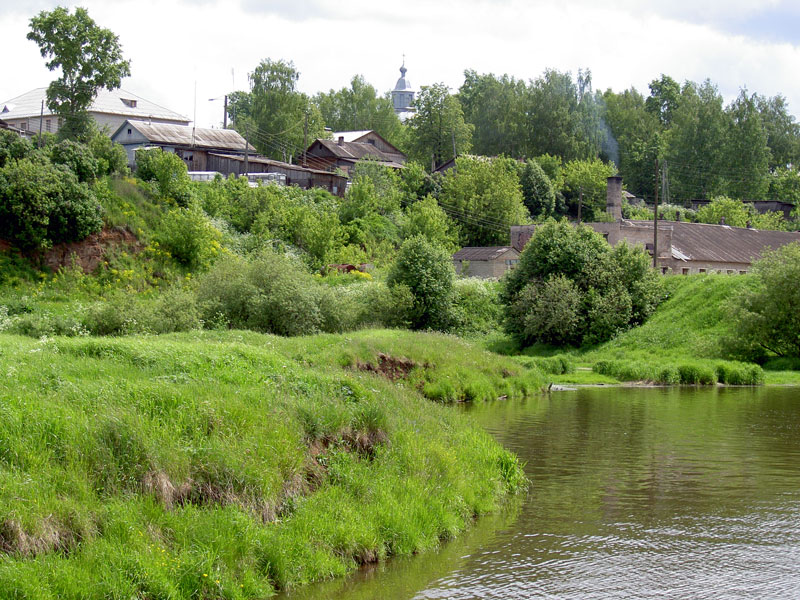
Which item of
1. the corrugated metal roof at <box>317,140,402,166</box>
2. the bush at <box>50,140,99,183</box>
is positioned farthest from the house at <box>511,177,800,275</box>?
the bush at <box>50,140,99,183</box>

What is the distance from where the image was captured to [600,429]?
2950 centimetres

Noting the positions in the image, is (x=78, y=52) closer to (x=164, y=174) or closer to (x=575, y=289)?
(x=164, y=174)

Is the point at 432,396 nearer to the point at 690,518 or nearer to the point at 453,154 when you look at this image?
the point at 690,518

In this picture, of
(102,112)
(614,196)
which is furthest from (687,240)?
(102,112)

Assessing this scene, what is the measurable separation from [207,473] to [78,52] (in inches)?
2425

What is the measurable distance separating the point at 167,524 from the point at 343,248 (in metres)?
59.3

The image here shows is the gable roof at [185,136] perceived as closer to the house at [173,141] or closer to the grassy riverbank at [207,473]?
the house at [173,141]

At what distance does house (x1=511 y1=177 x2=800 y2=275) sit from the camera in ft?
245

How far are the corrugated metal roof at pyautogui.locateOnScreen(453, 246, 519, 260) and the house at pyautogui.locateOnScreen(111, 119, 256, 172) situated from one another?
24440mm

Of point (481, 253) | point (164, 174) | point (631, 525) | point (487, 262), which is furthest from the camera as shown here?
point (481, 253)

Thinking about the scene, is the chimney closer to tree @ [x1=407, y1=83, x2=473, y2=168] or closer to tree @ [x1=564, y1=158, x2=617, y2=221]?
tree @ [x1=564, y1=158, x2=617, y2=221]

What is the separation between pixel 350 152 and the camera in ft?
351

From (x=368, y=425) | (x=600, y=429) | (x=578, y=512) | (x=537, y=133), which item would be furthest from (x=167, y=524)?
(x=537, y=133)

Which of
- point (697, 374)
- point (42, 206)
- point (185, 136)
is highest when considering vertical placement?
point (185, 136)
